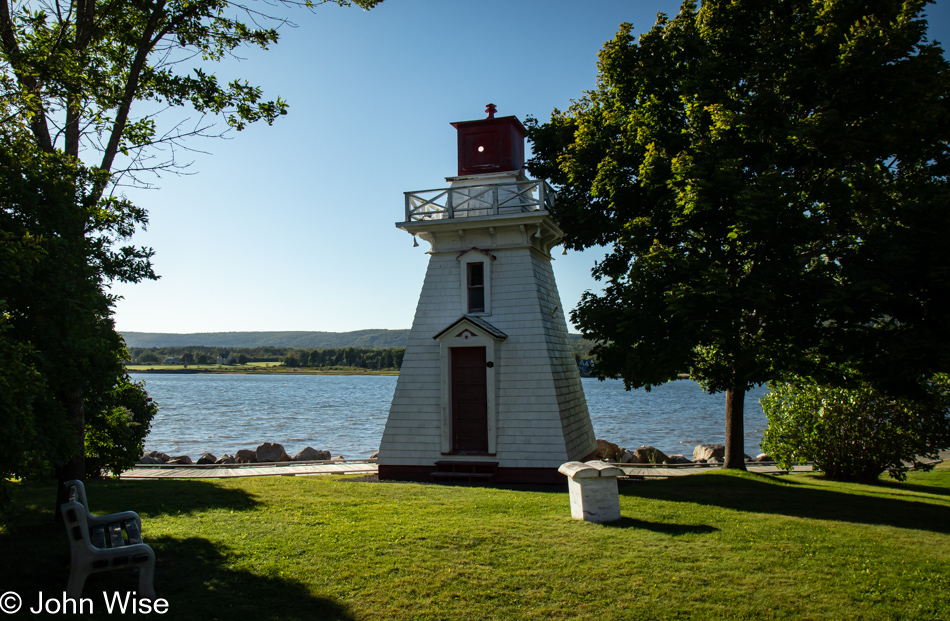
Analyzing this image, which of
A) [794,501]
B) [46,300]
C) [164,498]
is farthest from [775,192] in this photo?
[164,498]

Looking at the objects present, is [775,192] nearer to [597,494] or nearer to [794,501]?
[794,501]

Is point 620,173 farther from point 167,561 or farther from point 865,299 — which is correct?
point 167,561

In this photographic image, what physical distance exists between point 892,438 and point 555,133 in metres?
11.1

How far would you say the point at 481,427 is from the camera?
50.3 feet

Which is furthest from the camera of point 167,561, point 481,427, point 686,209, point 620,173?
point 481,427

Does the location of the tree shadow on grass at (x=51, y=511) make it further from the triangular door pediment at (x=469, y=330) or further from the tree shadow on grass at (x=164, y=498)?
the triangular door pediment at (x=469, y=330)

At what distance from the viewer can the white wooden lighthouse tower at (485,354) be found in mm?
14906

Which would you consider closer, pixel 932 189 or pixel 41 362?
pixel 41 362

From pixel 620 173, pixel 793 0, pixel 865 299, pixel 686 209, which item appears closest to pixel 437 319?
pixel 620 173

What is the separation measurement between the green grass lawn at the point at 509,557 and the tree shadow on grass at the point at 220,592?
0.02 m

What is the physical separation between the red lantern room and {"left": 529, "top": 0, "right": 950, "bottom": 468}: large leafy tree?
322cm

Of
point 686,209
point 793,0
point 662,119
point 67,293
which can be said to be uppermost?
point 793,0

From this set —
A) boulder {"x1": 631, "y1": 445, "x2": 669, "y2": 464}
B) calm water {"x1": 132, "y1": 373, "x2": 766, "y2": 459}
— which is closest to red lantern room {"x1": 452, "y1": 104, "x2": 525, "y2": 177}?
boulder {"x1": 631, "y1": 445, "x2": 669, "y2": 464}

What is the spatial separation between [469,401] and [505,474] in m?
2.01
